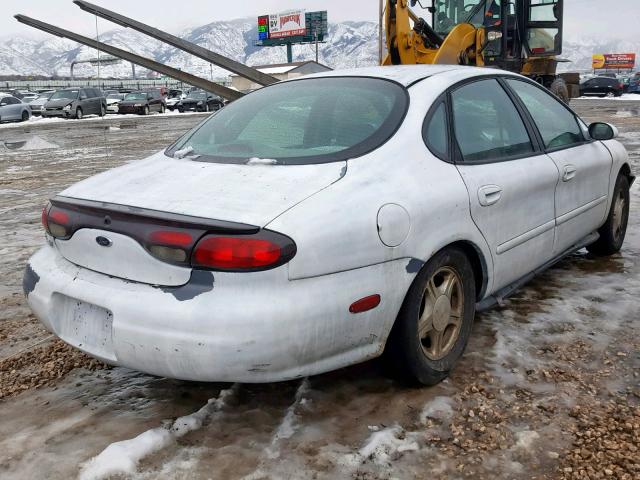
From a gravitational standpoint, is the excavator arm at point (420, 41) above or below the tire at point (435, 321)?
above

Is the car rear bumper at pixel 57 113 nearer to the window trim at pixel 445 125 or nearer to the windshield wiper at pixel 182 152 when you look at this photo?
the windshield wiper at pixel 182 152

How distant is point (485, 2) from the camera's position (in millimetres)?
12273

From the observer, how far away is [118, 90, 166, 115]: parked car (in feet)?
114

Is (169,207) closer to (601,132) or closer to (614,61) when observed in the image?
(601,132)

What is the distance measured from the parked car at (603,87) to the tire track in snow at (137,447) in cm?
4311

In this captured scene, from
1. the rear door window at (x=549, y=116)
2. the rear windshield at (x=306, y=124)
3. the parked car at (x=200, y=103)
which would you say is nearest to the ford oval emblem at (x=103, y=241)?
the rear windshield at (x=306, y=124)

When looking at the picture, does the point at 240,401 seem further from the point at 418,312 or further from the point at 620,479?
the point at 620,479

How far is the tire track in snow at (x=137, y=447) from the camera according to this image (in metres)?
2.28

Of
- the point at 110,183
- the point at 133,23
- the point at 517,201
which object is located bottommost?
the point at 517,201

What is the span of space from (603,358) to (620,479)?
40.8 inches

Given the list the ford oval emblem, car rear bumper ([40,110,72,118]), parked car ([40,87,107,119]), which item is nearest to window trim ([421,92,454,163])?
the ford oval emblem

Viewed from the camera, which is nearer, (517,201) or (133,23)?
(517,201)

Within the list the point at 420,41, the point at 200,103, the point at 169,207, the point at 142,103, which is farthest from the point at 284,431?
the point at 200,103

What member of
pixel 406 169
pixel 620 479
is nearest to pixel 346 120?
pixel 406 169
